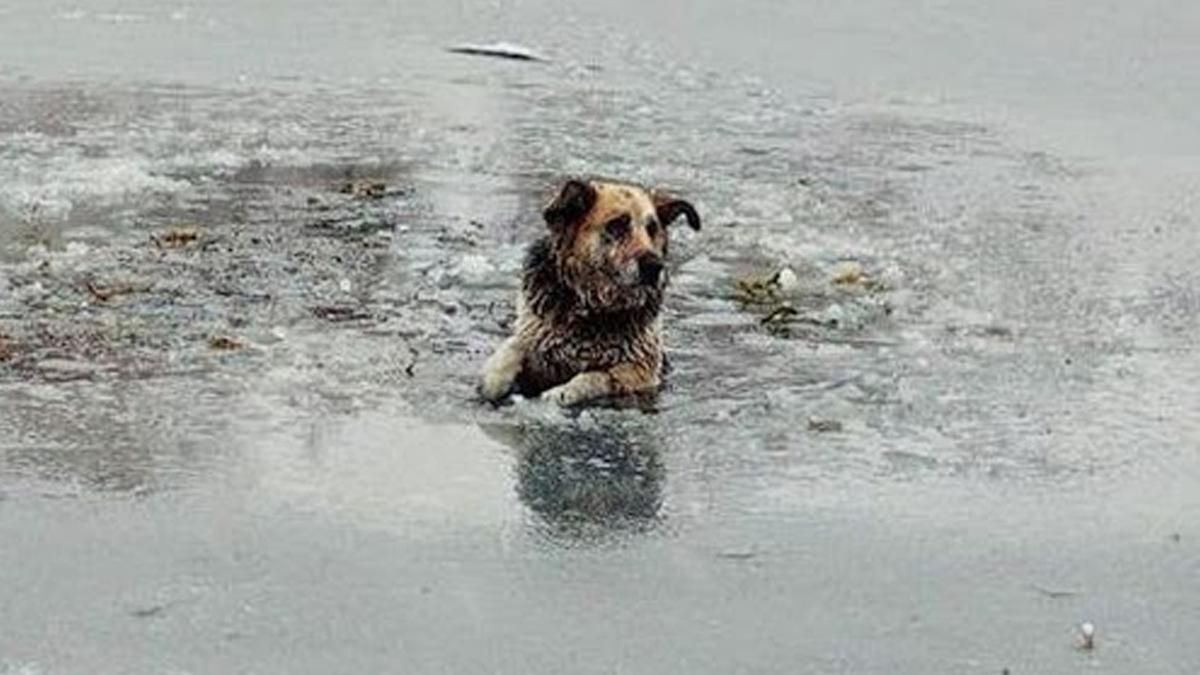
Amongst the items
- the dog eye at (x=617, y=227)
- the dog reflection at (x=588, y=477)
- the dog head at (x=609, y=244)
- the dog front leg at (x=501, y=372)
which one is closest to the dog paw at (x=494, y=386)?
the dog front leg at (x=501, y=372)

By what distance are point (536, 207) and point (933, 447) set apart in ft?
18.8

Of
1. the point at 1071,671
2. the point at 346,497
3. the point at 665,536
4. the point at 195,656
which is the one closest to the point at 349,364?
the point at 346,497

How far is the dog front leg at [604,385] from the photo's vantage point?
901 cm

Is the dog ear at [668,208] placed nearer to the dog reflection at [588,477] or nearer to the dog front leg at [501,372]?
the dog front leg at [501,372]

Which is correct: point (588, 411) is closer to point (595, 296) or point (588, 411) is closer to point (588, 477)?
point (595, 296)

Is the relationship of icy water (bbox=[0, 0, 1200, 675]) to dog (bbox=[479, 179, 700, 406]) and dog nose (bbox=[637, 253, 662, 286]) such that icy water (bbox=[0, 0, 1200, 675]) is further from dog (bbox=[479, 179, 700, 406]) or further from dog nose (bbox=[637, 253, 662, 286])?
dog nose (bbox=[637, 253, 662, 286])

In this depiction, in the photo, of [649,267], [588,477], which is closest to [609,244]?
[649,267]

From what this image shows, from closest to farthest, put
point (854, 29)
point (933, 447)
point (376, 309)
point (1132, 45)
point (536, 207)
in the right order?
point (933, 447) < point (376, 309) < point (536, 207) < point (1132, 45) < point (854, 29)

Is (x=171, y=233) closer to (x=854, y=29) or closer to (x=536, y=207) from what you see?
(x=536, y=207)

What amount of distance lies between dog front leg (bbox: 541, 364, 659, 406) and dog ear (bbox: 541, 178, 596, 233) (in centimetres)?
73

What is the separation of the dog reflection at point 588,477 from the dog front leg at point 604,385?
368 millimetres

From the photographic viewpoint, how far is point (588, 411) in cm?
888

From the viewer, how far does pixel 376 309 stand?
1052 cm

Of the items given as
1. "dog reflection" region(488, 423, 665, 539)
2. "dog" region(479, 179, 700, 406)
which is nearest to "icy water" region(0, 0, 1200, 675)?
"dog reflection" region(488, 423, 665, 539)
